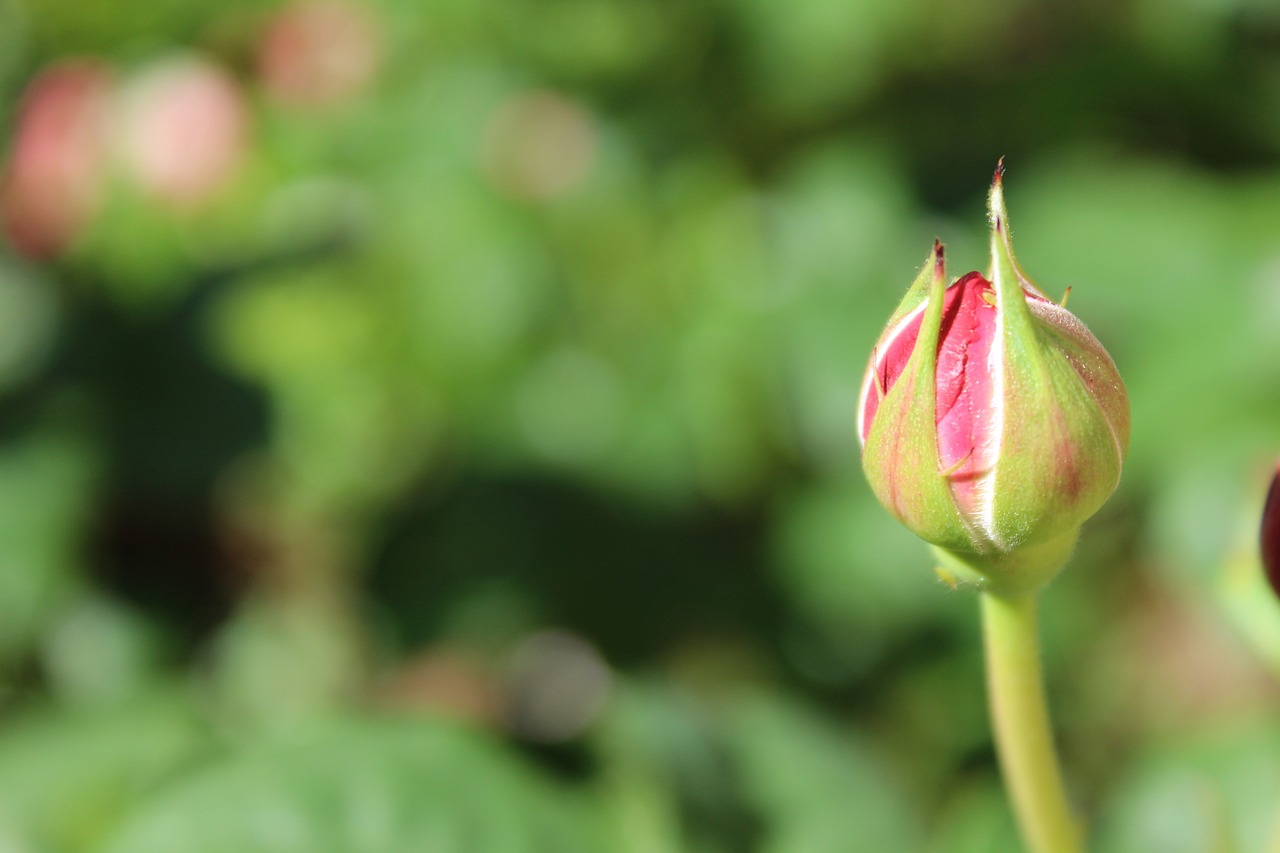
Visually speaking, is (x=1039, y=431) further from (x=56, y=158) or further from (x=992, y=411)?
(x=56, y=158)

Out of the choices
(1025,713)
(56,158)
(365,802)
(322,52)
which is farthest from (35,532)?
(1025,713)

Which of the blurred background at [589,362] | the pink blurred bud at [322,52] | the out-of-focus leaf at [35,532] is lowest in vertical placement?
the out-of-focus leaf at [35,532]

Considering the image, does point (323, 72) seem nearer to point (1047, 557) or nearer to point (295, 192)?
point (295, 192)

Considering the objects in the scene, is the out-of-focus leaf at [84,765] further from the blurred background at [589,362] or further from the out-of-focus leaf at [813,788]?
the out-of-focus leaf at [813,788]

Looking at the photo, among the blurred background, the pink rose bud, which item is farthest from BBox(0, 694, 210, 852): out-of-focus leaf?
the pink rose bud

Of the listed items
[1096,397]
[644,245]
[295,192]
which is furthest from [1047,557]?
[295,192]

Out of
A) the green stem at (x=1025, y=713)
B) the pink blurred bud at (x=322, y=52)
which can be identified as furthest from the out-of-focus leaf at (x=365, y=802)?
the pink blurred bud at (x=322, y=52)

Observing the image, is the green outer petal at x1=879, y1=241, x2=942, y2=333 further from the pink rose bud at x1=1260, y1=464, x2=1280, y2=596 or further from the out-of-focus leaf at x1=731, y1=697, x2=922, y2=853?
the out-of-focus leaf at x1=731, y1=697, x2=922, y2=853
